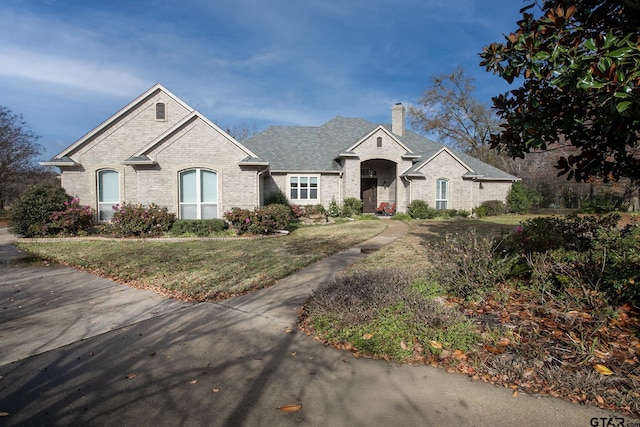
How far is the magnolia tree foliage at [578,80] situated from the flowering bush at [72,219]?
15.6 m

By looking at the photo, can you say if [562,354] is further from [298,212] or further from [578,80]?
[298,212]

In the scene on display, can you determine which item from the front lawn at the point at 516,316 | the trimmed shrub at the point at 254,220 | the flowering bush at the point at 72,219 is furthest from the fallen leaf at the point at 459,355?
the flowering bush at the point at 72,219

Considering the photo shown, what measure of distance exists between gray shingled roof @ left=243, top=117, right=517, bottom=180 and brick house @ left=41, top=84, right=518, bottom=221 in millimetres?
123

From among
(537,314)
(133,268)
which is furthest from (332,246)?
(537,314)

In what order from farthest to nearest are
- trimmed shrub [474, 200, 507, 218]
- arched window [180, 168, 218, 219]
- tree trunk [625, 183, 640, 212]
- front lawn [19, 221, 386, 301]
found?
tree trunk [625, 183, 640, 212], trimmed shrub [474, 200, 507, 218], arched window [180, 168, 218, 219], front lawn [19, 221, 386, 301]

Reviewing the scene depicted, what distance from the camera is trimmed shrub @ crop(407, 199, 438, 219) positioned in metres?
22.3

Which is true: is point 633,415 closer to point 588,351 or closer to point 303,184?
point 588,351

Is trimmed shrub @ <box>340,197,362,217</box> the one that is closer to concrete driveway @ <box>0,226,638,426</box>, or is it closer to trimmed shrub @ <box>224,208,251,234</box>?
trimmed shrub @ <box>224,208,251,234</box>

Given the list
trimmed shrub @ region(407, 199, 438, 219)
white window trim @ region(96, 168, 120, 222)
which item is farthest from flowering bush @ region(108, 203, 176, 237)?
trimmed shrub @ region(407, 199, 438, 219)

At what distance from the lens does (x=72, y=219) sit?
47.1ft

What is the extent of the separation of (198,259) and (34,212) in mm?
9048

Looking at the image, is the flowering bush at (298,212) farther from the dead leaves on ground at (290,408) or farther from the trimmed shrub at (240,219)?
the dead leaves on ground at (290,408)

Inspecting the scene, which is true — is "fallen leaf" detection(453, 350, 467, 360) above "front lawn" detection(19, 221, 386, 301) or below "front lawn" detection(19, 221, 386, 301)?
below

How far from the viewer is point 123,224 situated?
14.0m
